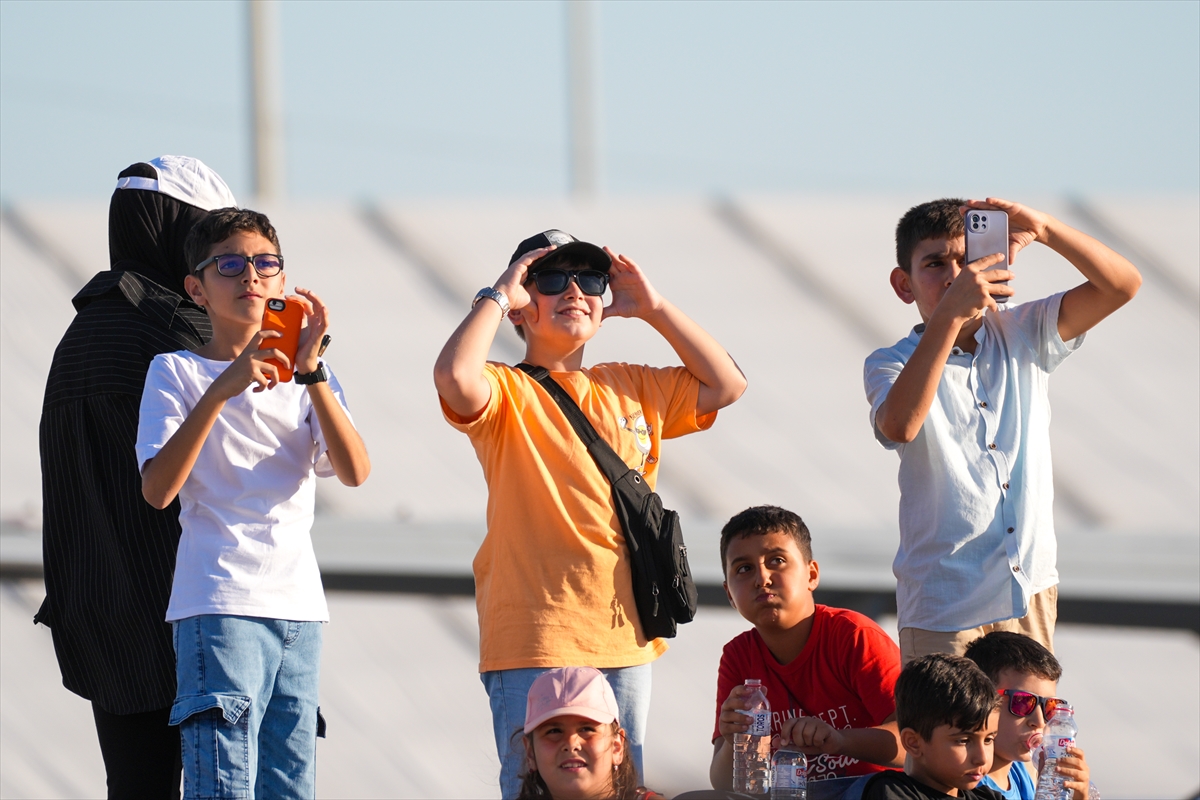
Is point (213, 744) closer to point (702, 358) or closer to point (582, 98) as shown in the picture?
point (702, 358)

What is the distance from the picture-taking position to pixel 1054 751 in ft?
7.84

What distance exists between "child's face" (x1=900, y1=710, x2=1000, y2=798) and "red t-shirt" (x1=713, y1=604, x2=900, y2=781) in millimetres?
298

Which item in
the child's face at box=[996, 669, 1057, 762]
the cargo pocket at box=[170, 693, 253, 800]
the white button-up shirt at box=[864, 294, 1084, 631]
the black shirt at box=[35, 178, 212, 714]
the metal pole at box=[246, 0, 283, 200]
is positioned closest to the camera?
the cargo pocket at box=[170, 693, 253, 800]

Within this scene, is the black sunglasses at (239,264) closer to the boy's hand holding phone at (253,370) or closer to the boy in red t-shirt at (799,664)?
the boy's hand holding phone at (253,370)

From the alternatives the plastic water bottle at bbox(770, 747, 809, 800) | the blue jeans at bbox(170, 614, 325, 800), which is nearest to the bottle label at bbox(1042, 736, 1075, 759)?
the plastic water bottle at bbox(770, 747, 809, 800)

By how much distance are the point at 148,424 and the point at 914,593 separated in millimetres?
1525

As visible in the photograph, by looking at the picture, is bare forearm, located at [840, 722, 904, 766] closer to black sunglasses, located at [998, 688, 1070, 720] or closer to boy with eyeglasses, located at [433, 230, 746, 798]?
black sunglasses, located at [998, 688, 1070, 720]

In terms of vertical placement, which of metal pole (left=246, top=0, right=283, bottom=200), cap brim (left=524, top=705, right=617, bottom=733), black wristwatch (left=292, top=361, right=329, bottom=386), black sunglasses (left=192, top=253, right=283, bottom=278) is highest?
metal pole (left=246, top=0, right=283, bottom=200)

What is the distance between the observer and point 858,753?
2.42 metres

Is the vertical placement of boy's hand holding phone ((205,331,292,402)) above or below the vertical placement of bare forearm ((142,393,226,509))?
above

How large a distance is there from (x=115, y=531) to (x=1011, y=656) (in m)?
1.71

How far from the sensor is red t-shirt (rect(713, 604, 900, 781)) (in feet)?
8.32

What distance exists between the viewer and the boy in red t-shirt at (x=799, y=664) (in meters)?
2.45

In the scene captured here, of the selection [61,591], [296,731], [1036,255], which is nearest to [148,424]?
[61,591]
